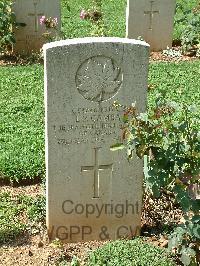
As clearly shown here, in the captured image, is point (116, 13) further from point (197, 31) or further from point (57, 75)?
point (57, 75)

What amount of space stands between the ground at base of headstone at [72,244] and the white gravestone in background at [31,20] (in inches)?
182

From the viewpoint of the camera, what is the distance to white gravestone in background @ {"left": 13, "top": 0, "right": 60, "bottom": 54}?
27.2ft

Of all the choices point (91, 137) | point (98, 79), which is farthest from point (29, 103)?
point (98, 79)

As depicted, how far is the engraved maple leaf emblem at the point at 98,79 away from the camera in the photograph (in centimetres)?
355

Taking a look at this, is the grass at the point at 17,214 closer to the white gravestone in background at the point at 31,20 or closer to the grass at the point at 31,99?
the grass at the point at 31,99

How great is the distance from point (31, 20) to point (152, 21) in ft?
6.69

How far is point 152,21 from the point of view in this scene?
902 centimetres

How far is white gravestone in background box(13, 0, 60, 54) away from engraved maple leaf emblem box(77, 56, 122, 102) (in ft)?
16.0

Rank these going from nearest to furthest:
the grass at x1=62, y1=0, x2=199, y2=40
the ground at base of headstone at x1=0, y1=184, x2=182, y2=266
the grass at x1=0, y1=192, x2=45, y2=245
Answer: the ground at base of headstone at x1=0, y1=184, x2=182, y2=266 → the grass at x1=0, y1=192, x2=45, y2=245 → the grass at x1=62, y1=0, x2=199, y2=40

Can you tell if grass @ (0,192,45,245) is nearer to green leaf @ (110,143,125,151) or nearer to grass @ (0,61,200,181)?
grass @ (0,61,200,181)

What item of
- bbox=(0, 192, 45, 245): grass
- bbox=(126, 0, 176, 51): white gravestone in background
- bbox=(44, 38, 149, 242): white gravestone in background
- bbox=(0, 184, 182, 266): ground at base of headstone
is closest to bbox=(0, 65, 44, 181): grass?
bbox=(0, 192, 45, 245): grass

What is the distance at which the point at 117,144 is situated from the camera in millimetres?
3502

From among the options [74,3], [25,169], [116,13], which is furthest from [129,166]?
[74,3]

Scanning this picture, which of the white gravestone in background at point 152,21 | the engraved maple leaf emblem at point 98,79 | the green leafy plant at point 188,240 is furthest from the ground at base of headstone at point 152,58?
the green leafy plant at point 188,240
